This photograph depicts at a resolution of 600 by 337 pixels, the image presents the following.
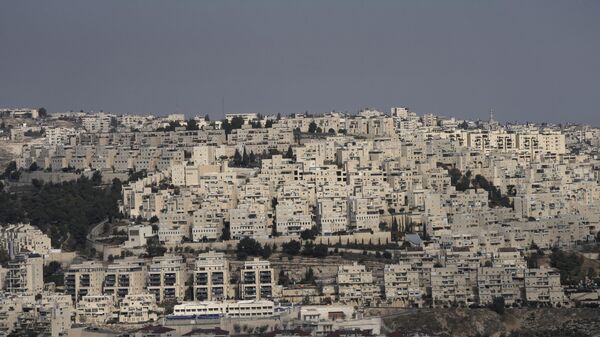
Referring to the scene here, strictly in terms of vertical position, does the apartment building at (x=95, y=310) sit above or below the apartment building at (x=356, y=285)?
below

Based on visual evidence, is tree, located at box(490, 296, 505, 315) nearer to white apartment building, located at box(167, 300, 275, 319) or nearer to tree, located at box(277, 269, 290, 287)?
tree, located at box(277, 269, 290, 287)

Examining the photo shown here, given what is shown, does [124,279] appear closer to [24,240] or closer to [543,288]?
[24,240]

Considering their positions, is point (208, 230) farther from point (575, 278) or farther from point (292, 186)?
point (575, 278)

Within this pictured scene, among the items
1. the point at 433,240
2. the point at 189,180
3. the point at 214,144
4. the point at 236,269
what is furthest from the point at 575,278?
the point at 214,144

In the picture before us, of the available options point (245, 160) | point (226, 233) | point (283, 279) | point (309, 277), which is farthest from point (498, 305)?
point (245, 160)

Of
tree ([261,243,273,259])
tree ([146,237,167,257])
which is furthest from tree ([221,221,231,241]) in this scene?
tree ([146,237,167,257])

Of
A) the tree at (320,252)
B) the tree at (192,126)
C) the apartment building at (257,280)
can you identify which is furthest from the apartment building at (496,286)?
the tree at (192,126)

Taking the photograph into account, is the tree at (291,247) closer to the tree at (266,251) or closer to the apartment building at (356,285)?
the tree at (266,251)

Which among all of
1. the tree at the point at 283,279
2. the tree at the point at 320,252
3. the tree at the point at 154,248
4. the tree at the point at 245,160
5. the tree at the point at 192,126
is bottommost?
the tree at the point at 283,279
